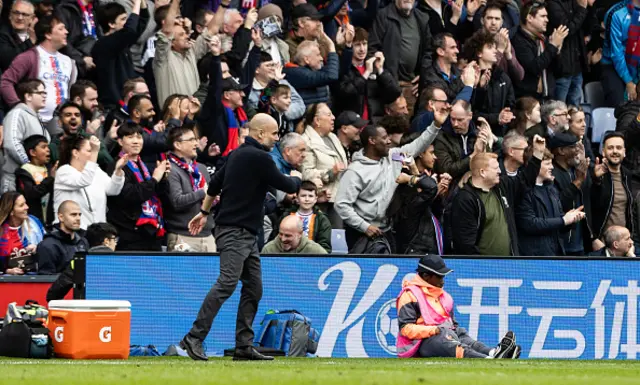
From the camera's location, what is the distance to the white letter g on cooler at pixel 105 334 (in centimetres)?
1265

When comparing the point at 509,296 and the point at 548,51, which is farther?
the point at 548,51

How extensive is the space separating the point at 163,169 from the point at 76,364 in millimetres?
4439

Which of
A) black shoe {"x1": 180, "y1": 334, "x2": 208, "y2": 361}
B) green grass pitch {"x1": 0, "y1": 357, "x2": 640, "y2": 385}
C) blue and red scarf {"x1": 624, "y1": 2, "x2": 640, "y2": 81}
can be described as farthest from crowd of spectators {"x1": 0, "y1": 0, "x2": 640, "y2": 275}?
green grass pitch {"x1": 0, "y1": 357, "x2": 640, "y2": 385}

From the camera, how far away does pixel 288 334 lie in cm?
1400

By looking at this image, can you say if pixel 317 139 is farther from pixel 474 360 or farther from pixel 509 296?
pixel 474 360

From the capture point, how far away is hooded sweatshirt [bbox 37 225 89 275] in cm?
1477

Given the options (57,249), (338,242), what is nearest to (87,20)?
(57,249)

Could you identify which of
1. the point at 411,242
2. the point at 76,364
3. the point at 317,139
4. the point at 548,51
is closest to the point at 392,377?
the point at 76,364

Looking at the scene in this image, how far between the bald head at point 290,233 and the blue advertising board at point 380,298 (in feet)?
1.84

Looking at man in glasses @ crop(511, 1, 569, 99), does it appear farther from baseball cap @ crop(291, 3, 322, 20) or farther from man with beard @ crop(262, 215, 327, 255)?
man with beard @ crop(262, 215, 327, 255)

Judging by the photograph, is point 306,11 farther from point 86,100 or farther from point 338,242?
point 338,242

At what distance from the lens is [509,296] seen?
15.0 metres

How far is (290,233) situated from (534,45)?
290 inches

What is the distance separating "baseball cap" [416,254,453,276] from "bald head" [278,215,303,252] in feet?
5.86
